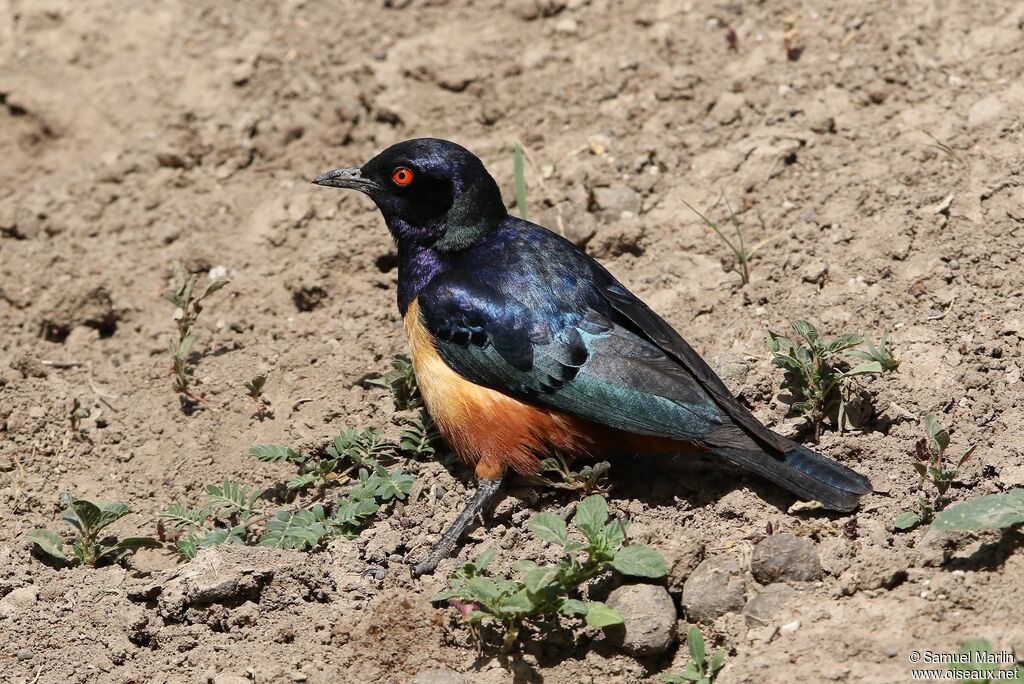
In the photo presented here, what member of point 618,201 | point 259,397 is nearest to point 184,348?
point 259,397

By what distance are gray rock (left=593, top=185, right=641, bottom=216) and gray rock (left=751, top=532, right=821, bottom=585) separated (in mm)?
2897

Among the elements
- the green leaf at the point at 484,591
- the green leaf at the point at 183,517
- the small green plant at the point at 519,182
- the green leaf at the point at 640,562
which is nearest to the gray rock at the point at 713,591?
the green leaf at the point at 640,562

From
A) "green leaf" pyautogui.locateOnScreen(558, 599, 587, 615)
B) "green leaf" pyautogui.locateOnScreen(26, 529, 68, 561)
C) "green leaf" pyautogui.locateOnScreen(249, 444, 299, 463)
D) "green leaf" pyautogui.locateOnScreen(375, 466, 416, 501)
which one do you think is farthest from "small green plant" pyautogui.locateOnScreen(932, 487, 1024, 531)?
"green leaf" pyautogui.locateOnScreen(26, 529, 68, 561)

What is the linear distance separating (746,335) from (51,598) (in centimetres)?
370

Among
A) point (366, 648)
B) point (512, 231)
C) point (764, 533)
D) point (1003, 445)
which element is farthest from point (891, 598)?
point (512, 231)

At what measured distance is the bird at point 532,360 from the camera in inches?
215

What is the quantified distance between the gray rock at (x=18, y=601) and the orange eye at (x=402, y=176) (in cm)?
274

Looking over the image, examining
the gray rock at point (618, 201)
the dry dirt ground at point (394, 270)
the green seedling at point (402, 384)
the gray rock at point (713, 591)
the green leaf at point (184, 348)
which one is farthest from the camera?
the gray rock at point (618, 201)

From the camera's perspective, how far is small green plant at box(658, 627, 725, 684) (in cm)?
461

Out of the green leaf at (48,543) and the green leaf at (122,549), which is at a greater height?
the green leaf at (48,543)

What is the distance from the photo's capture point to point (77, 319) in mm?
7184

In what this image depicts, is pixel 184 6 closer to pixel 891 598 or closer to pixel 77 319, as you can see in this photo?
pixel 77 319

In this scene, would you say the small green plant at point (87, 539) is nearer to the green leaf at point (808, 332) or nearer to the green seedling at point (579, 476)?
the green seedling at point (579, 476)

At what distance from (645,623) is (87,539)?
2.68 meters
